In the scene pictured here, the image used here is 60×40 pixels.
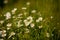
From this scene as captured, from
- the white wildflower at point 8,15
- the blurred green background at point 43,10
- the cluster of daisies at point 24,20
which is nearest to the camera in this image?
the blurred green background at point 43,10

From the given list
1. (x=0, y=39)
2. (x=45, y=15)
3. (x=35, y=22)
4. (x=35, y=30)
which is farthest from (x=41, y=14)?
(x=0, y=39)

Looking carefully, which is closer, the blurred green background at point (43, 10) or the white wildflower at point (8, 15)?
the blurred green background at point (43, 10)

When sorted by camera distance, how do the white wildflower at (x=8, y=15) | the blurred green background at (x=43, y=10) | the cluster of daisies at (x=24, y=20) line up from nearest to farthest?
1. the blurred green background at (x=43, y=10)
2. the cluster of daisies at (x=24, y=20)
3. the white wildflower at (x=8, y=15)

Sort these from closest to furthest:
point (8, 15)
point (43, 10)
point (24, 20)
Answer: point (24, 20) → point (8, 15) → point (43, 10)

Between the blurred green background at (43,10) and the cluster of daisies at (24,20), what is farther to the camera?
the cluster of daisies at (24,20)

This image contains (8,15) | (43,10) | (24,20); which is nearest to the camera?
(24,20)

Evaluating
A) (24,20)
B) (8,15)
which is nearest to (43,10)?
(24,20)

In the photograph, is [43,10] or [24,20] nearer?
[24,20]

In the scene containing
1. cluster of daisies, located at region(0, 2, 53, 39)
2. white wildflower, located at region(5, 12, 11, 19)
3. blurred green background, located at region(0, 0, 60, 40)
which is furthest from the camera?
white wildflower, located at region(5, 12, 11, 19)

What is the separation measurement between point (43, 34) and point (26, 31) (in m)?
0.28

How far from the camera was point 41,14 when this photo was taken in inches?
143

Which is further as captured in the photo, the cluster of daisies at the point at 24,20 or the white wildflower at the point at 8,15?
the white wildflower at the point at 8,15

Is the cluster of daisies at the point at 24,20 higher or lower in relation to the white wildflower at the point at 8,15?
lower

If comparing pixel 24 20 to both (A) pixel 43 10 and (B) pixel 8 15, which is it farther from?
(A) pixel 43 10
